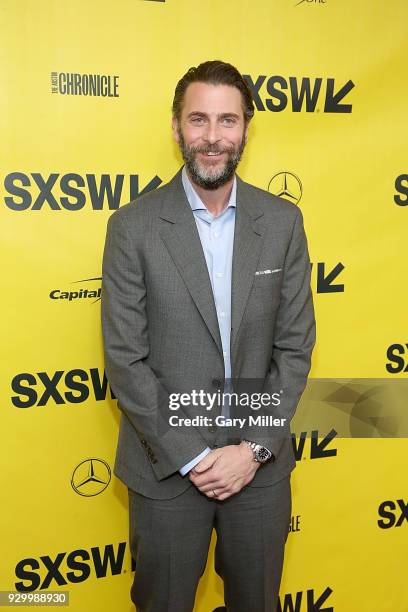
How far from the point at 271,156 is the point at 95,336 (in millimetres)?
865

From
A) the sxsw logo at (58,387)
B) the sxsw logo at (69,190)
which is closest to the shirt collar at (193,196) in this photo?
the sxsw logo at (69,190)

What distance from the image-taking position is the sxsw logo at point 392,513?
246 centimetres

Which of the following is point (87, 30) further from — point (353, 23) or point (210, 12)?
point (353, 23)

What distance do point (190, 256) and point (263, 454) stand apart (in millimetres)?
560

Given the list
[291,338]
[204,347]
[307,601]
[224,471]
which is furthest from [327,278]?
[307,601]

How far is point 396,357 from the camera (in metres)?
2.35

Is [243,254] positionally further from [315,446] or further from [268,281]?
[315,446]

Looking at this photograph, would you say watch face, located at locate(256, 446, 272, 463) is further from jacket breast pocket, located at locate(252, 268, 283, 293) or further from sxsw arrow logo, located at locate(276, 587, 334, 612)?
sxsw arrow logo, located at locate(276, 587, 334, 612)

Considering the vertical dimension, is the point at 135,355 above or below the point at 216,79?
below

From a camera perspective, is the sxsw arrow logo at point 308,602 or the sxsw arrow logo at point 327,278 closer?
the sxsw arrow logo at point 327,278

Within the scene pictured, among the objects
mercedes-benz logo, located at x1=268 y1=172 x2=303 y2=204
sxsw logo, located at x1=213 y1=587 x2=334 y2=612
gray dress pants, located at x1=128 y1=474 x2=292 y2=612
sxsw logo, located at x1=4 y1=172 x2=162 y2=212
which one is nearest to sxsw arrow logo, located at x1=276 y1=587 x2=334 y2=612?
sxsw logo, located at x1=213 y1=587 x2=334 y2=612

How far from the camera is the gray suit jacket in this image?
1581mm

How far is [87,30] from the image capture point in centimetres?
193

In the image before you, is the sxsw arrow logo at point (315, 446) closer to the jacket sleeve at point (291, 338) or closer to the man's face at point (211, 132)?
the jacket sleeve at point (291, 338)
